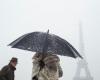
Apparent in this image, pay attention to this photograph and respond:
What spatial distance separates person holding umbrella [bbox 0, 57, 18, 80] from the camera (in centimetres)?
683

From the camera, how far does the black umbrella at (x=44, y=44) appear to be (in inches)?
187

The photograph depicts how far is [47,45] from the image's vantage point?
4766 millimetres

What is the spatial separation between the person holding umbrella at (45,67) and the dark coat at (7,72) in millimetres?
2293

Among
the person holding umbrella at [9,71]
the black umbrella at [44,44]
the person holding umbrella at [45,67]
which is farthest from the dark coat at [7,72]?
the person holding umbrella at [45,67]

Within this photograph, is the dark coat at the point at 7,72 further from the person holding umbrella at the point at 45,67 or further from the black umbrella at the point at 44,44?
the person holding umbrella at the point at 45,67

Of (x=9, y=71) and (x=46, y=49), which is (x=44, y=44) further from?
(x=9, y=71)

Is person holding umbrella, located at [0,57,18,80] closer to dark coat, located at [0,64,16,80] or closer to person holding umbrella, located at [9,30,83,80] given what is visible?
dark coat, located at [0,64,16,80]

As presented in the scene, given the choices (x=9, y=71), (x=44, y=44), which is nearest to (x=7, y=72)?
(x=9, y=71)

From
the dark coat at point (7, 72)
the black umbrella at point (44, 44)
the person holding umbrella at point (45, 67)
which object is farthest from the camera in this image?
the dark coat at point (7, 72)

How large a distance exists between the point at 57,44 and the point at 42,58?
16.9 inches

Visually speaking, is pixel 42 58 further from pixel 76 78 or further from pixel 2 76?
pixel 76 78

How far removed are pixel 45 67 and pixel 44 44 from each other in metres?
0.41

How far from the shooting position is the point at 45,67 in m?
4.65

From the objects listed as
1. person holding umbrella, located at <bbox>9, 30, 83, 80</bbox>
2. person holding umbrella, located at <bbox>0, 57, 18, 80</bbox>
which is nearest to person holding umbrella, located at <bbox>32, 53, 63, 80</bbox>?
person holding umbrella, located at <bbox>9, 30, 83, 80</bbox>
